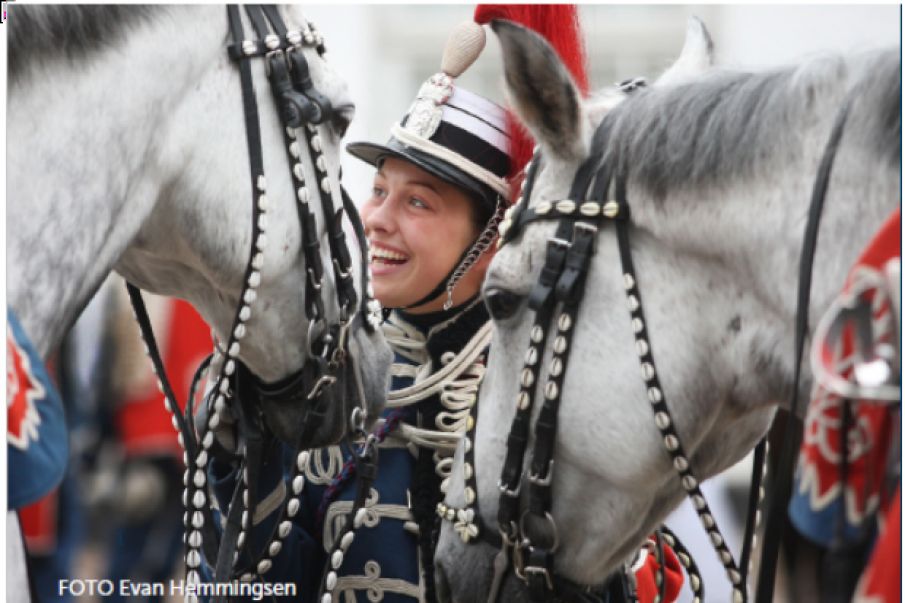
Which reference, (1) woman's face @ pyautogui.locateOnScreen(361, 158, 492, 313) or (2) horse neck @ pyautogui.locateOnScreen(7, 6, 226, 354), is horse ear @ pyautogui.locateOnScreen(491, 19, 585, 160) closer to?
(2) horse neck @ pyautogui.locateOnScreen(7, 6, 226, 354)

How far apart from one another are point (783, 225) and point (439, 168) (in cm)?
109

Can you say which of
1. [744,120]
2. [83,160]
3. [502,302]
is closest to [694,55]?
[744,120]

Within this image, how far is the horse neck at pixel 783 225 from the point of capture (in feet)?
6.03

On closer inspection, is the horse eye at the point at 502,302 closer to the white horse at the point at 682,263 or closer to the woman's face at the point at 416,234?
the white horse at the point at 682,263

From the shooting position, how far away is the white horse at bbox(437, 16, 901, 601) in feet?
6.18

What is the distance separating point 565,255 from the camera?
2143mm

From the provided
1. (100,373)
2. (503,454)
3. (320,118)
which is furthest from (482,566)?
(100,373)

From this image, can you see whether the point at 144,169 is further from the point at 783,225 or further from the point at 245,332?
the point at 783,225

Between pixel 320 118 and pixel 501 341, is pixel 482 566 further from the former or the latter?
pixel 320 118

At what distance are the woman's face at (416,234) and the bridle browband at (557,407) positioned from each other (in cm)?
64

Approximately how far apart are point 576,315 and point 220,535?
114cm

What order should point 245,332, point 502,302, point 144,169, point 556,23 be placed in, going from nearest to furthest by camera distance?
point 144,169, point 502,302, point 245,332, point 556,23

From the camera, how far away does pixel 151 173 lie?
2158 mm

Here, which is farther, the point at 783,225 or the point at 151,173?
the point at 151,173
